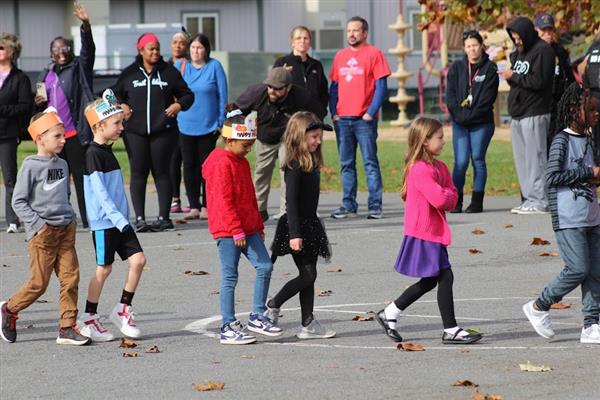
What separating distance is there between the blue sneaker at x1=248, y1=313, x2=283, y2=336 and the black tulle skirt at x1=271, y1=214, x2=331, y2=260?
1.43ft

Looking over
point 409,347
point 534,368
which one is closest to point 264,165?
point 409,347

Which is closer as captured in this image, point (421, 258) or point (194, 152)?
point (421, 258)

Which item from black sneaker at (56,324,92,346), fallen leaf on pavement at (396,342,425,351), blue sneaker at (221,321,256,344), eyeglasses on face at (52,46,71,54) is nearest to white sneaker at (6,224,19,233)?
eyeglasses on face at (52,46,71,54)

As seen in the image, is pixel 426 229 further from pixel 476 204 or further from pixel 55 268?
pixel 476 204

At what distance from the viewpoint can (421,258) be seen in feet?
30.4

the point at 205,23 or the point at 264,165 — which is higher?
the point at 205,23

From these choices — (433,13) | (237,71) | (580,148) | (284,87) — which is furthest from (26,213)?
(237,71)

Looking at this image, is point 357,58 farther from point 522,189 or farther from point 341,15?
point 341,15

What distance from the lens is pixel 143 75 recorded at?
1591cm

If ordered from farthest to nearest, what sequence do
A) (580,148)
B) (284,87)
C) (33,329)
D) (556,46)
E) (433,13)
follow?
(433,13) < (556,46) < (284,87) < (33,329) < (580,148)

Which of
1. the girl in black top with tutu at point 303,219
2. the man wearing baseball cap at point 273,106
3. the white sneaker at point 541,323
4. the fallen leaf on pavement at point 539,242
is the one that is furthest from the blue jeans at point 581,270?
the man wearing baseball cap at point 273,106

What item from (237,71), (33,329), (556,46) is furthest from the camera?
(237,71)

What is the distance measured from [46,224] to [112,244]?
0.43 metres

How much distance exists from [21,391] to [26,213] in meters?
1.81
